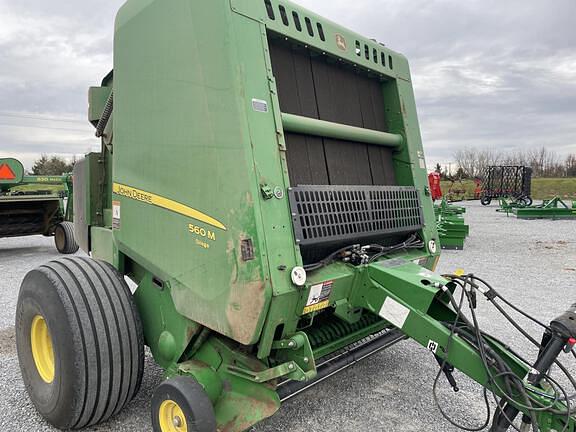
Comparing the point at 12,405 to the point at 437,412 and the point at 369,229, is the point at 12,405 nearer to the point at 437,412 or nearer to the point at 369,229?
the point at 369,229

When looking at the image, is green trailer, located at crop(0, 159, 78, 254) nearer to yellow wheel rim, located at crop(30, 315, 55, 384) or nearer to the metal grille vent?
yellow wheel rim, located at crop(30, 315, 55, 384)

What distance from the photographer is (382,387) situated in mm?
3098

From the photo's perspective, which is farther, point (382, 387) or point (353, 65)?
point (382, 387)

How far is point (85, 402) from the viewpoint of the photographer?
2330 mm

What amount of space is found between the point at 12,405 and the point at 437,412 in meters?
2.74

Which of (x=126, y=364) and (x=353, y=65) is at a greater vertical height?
(x=353, y=65)

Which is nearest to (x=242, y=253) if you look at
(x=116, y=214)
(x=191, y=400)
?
(x=191, y=400)

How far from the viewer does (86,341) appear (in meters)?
2.30

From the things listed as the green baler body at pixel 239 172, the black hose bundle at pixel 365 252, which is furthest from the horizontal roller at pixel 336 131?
the black hose bundle at pixel 365 252

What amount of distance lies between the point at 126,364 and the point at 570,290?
242 inches

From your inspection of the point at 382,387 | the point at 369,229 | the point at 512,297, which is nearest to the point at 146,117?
the point at 369,229

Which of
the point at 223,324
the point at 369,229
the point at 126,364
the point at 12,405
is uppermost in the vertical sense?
the point at 369,229

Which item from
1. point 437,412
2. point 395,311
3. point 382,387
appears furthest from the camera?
point 382,387

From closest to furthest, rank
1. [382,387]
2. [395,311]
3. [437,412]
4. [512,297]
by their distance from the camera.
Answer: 1. [395,311]
2. [437,412]
3. [382,387]
4. [512,297]
